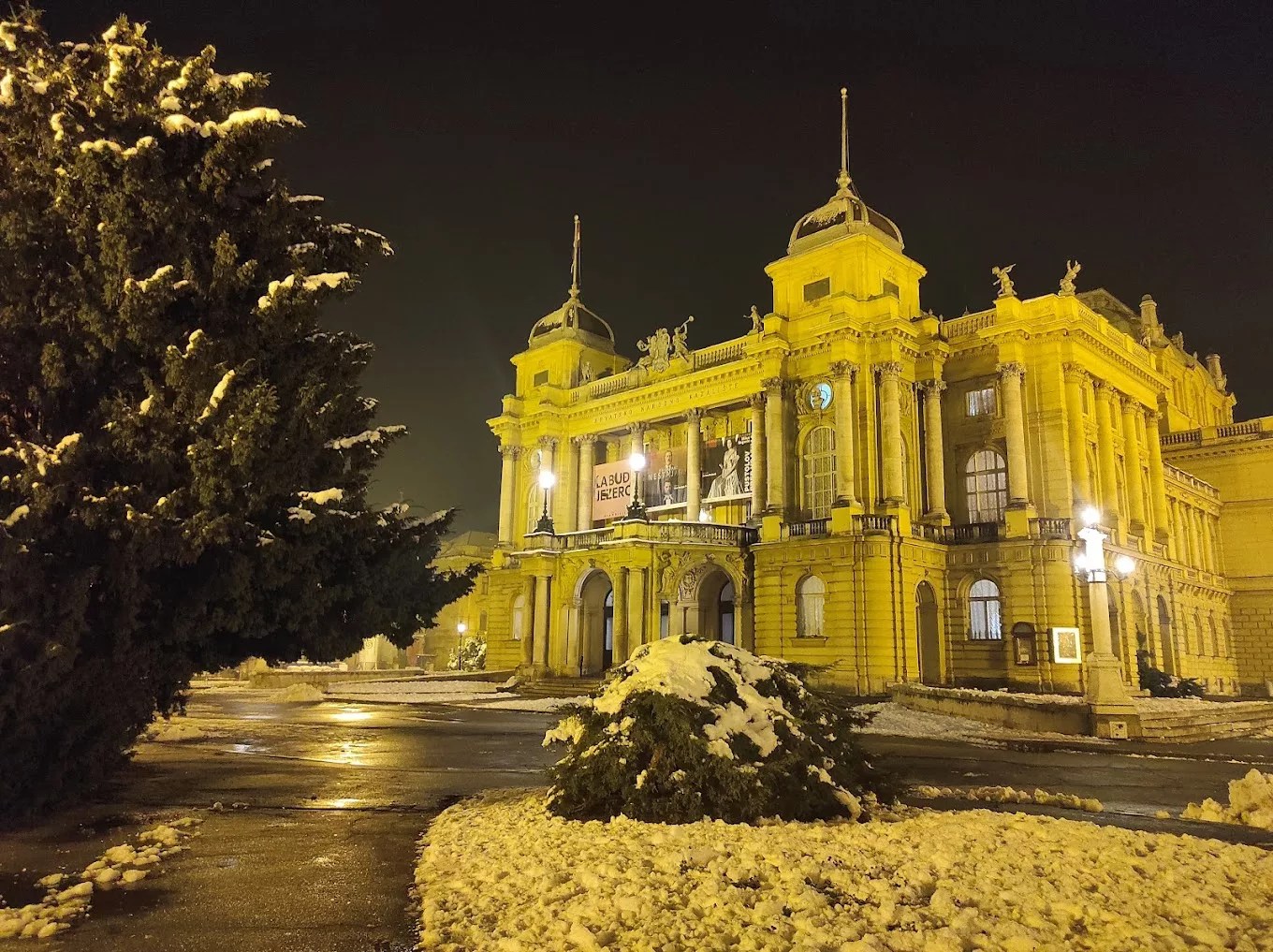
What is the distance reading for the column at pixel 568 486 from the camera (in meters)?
51.5

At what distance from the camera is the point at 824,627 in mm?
37500

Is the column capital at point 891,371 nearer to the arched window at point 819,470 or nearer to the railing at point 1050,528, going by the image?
the arched window at point 819,470

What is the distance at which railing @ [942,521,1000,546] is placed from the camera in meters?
38.5

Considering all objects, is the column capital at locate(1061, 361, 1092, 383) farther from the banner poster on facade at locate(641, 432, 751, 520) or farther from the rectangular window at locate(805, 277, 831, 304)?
the banner poster on facade at locate(641, 432, 751, 520)

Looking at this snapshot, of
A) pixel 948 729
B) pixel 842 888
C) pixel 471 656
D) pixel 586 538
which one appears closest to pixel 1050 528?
pixel 948 729

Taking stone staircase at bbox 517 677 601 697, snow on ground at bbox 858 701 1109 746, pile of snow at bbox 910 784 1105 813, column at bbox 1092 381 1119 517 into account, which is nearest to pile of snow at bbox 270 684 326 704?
stone staircase at bbox 517 677 601 697

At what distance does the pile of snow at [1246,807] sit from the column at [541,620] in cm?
3410

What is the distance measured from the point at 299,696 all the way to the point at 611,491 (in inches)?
765

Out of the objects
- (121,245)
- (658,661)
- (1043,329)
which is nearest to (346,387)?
(121,245)

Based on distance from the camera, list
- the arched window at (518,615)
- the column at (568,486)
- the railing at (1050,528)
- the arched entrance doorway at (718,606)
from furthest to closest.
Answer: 1. the column at (568,486)
2. the arched window at (518,615)
3. the arched entrance doorway at (718,606)
4. the railing at (1050,528)

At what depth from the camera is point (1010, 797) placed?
10445 millimetres

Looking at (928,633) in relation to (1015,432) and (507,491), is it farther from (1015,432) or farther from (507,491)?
(507,491)

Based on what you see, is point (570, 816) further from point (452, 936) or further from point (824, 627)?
point (824, 627)

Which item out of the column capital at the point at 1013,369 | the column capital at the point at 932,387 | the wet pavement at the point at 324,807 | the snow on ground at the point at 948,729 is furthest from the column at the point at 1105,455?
the wet pavement at the point at 324,807
